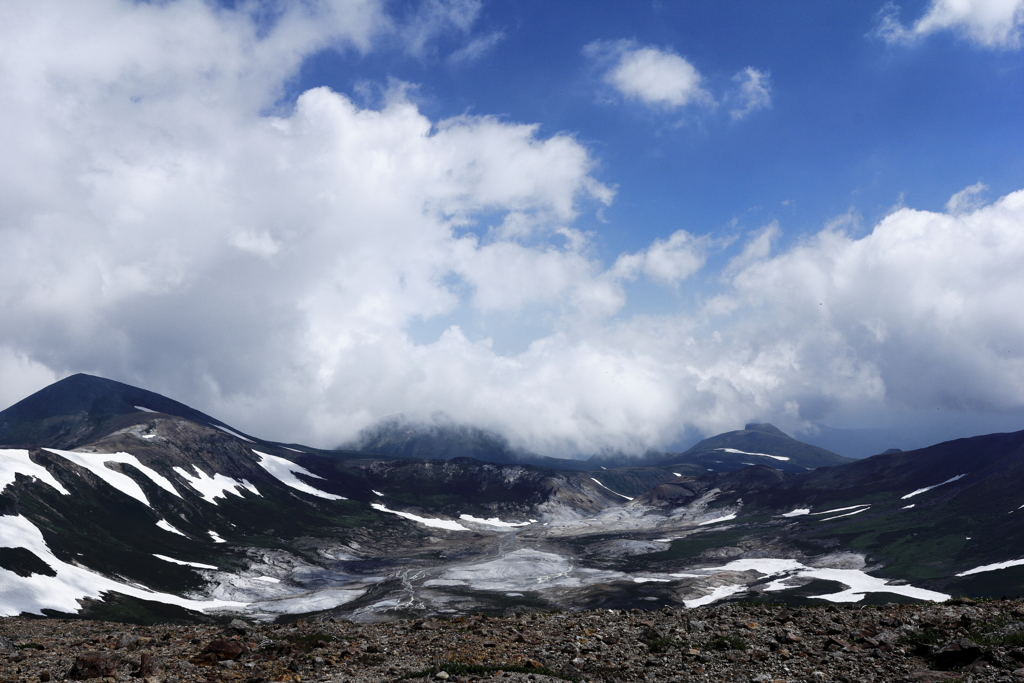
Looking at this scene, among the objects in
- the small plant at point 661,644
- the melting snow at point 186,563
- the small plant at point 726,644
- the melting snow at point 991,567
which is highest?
the small plant at point 726,644

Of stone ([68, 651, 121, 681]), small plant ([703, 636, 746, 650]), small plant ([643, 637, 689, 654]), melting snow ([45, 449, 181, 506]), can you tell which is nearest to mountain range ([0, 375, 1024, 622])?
melting snow ([45, 449, 181, 506])

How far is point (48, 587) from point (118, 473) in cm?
9371

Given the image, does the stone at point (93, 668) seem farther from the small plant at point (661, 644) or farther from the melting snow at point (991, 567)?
the melting snow at point (991, 567)

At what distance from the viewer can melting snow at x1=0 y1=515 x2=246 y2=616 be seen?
7781 cm

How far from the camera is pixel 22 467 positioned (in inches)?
5187

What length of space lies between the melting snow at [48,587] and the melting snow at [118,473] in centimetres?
5355

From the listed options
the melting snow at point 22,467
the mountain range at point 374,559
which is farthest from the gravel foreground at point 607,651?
the melting snow at point 22,467

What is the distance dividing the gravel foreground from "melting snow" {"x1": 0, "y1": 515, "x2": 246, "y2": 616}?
66.1 metres

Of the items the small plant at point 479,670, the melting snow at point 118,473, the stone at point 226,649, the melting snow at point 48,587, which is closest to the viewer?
the small plant at point 479,670

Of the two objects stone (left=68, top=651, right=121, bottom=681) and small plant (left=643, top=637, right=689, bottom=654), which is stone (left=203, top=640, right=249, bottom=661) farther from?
small plant (left=643, top=637, right=689, bottom=654)

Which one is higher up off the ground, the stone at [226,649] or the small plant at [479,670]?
the stone at [226,649]

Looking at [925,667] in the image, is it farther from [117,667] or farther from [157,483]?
[157,483]

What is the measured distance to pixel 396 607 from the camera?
346ft

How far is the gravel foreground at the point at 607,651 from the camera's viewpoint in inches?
767
